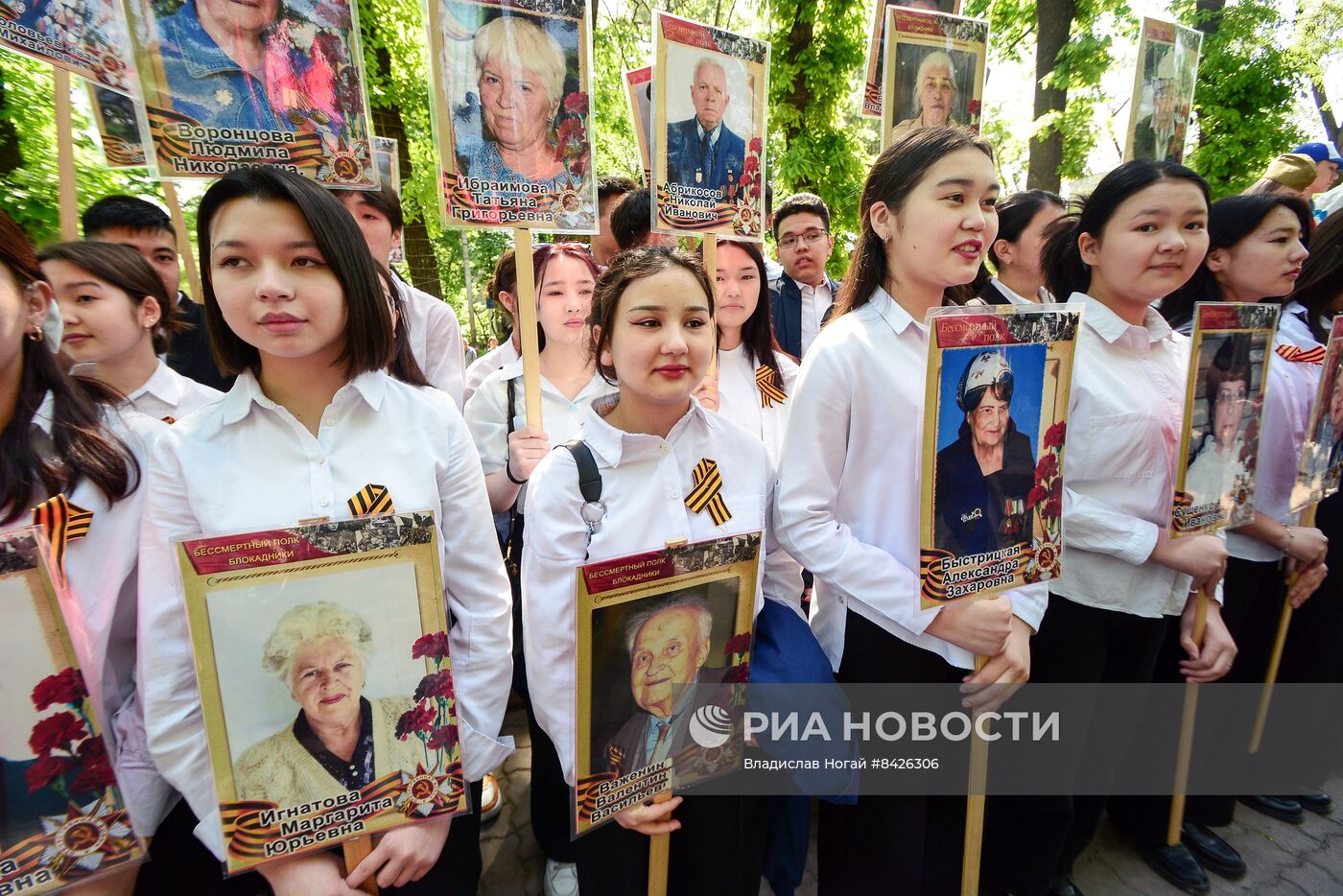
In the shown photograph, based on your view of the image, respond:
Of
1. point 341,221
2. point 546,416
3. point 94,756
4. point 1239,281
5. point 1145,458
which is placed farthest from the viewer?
Answer: point 546,416

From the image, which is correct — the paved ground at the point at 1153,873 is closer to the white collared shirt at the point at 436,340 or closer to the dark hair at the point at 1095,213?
the white collared shirt at the point at 436,340

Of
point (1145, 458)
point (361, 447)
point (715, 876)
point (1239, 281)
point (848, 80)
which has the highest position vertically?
point (848, 80)

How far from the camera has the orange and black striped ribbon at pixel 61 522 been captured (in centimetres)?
116

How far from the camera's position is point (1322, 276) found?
246 cm

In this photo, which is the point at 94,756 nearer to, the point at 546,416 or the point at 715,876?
the point at 715,876

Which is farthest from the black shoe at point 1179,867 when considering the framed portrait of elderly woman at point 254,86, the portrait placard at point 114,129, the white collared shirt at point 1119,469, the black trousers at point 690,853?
the portrait placard at point 114,129

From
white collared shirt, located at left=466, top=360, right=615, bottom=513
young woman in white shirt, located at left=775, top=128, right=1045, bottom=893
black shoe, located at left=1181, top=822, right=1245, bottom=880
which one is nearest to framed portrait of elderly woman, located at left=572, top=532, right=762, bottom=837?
young woman in white shirt, located at left=775, top=128, right=1045, bottom=893

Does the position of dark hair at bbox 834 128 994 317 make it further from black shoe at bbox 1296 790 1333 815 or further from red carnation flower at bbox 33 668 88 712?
black shoe at bbox 1296 790 1333 815

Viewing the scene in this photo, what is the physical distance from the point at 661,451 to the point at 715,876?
1036 millimetres

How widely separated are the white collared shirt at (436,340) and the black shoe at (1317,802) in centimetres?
393

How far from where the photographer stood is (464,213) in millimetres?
2057

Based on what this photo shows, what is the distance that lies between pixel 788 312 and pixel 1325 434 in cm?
238

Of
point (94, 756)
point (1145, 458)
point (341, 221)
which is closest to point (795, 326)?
point (1145, 458)

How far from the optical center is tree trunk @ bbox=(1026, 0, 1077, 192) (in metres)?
7.13
